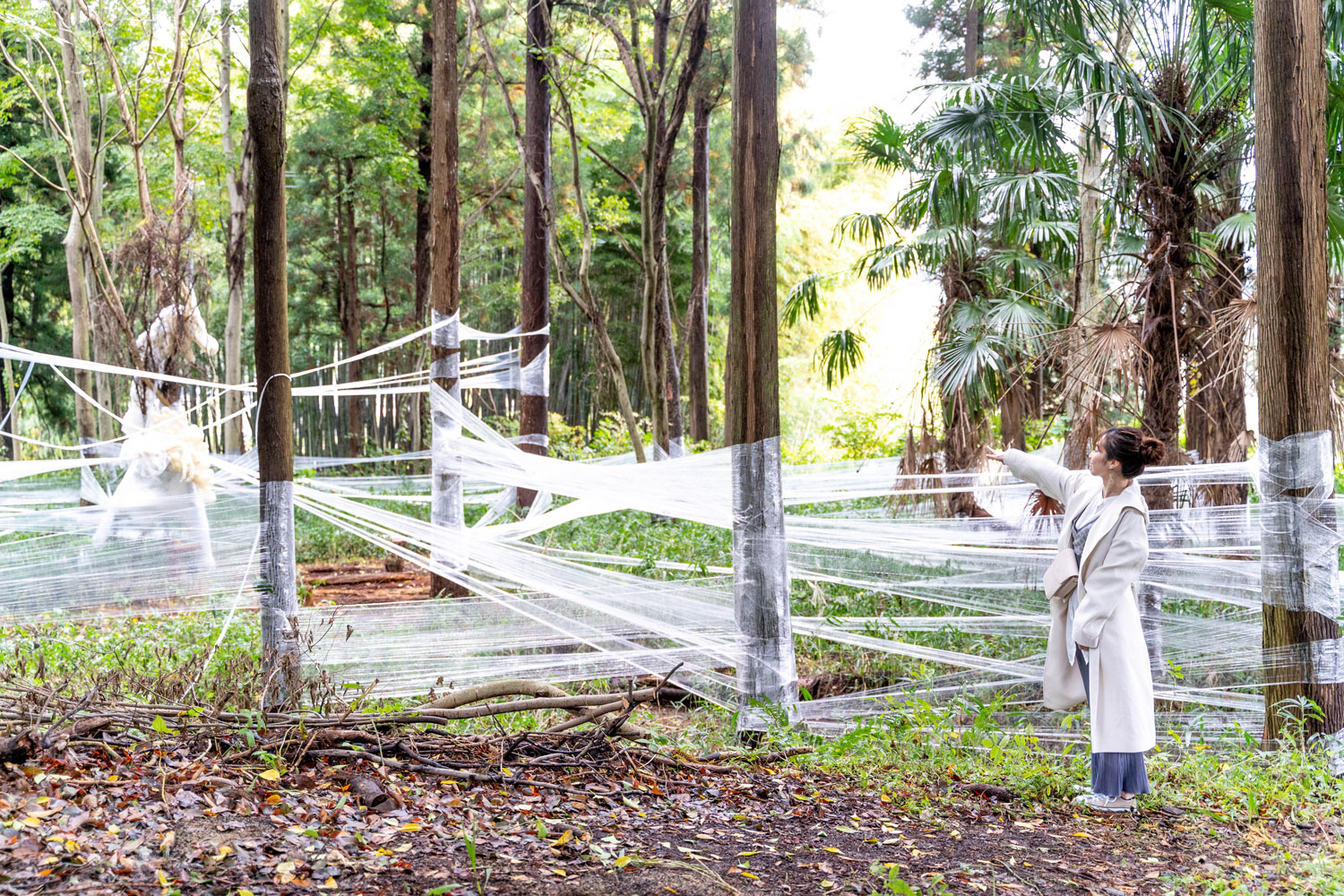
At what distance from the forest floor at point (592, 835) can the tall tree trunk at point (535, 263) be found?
5.58m

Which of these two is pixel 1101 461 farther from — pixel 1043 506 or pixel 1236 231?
pixel 1236 231

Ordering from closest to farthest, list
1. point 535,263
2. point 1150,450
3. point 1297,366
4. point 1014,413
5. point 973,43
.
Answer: point 1150,450
point 1297,366
point 1014,413
point 535,263
point 973,43

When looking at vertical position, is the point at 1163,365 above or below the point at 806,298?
below

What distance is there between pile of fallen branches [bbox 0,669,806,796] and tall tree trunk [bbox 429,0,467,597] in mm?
2746

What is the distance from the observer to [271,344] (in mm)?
3447

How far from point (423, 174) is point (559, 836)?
11.7 m

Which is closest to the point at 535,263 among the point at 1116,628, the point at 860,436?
the point at 860,436

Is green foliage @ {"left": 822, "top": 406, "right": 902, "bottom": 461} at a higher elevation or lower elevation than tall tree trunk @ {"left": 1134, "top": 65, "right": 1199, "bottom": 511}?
lower

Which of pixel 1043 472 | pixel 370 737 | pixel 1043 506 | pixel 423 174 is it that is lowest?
pixel 370 737

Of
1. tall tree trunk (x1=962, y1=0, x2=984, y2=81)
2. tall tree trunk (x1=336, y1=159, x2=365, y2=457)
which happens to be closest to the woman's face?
tall tree trunk (x1=962, y1=0, x2=984, y2=81)

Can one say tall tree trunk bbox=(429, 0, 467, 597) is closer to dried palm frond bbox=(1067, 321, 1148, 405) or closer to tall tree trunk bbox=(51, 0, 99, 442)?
dried palm frond bbox=(1067, 321, 1148, 405)

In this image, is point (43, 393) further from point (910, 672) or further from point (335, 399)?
point (910, 672)

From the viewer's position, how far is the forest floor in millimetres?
2189

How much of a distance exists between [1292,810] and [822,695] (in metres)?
1.92
